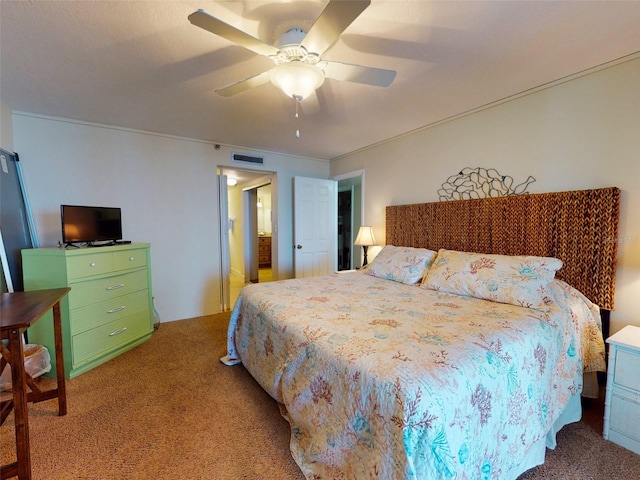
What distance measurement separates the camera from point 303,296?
2051mm

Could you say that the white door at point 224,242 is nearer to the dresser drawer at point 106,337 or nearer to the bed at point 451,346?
the dresser drawer at point 106,337

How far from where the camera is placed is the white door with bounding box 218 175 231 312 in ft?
12.3

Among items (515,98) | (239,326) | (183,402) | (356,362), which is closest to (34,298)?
(183,402)

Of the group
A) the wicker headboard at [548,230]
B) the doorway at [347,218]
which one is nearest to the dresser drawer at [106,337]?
the wicker headboard at [548,230]

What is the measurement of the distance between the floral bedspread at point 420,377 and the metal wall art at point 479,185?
35.6 inches

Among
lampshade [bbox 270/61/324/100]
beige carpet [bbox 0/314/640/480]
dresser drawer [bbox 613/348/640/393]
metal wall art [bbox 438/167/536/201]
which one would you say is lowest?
beige carpet [bbox 0/314/640/480]

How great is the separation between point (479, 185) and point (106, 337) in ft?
12.0

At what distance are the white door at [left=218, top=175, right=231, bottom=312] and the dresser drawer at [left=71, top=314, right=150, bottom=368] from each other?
3.52 feet

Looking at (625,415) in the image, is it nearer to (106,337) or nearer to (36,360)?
(106,337)

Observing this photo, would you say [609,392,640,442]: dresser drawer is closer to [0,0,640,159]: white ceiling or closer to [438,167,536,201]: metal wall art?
[438,167,536,201]: metal wall art

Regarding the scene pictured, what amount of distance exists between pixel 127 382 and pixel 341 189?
201 inches

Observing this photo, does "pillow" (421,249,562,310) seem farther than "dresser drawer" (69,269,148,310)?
No

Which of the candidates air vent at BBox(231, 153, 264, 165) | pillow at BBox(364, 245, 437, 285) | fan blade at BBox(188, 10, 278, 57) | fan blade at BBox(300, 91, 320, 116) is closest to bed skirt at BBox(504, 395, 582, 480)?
pillow at BBox(364, 245, 437, 285)

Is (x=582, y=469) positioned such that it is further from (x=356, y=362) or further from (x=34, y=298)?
(x=34, y=298)
